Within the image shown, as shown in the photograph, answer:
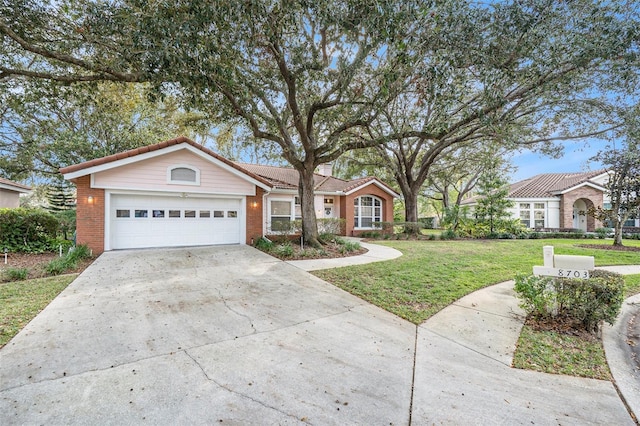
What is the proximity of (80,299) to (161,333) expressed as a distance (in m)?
2.69

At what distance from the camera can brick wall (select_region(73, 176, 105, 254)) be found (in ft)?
31.1

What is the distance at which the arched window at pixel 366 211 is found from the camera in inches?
748

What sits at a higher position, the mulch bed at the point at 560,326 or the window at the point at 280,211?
the window at the point at 280,211

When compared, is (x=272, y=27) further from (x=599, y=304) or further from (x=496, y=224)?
(x=496, y=224)

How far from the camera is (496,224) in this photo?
691 inches

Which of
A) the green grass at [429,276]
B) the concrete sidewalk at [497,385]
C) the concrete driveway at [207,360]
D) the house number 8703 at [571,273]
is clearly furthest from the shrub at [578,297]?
the concrete driveway at [207,360]

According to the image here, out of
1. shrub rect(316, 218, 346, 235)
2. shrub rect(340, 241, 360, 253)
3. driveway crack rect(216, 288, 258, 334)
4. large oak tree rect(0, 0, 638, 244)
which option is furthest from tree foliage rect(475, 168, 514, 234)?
driveway crack rect(216, 288, 258, 334)

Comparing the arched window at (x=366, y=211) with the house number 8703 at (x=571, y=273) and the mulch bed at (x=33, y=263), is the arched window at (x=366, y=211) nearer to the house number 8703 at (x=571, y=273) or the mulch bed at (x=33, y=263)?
the mulch bed at (x=33, y=263)

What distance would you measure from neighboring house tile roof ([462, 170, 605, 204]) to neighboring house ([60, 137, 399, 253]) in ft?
60.4

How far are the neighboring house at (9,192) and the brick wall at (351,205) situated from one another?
1949 cm

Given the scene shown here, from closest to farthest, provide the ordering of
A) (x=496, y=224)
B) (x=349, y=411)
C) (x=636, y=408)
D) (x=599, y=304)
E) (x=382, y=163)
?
(x=349, y=411) < (x=636, y=408) < (x=599, y=304) < (x=496, y=224) < (x=382, y=163)

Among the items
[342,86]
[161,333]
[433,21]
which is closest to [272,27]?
[342,86]

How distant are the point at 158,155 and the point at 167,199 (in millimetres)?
1770

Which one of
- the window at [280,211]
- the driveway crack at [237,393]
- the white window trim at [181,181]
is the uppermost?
the white window trim at [181,181]
